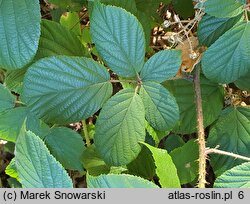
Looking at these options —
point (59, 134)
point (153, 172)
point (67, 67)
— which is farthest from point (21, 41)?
point (153, 172)

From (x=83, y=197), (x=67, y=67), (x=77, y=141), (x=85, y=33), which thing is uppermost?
(x=85, y=33)

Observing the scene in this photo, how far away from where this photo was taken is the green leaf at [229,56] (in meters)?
1.20

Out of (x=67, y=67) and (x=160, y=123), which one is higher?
(x=67, y=67)

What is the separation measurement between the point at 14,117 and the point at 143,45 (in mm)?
383

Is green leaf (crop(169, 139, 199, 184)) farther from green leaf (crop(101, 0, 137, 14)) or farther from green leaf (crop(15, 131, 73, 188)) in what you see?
green leaf (crop(15, 131, 73, 188))

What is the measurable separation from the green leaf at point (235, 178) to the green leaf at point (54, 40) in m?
0.53

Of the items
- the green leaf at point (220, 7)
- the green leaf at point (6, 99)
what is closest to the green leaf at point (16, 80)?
the green leaf at point (6, 99)

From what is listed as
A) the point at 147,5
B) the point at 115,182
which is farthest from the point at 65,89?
the point at 147,5

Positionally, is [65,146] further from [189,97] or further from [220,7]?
[220,7]

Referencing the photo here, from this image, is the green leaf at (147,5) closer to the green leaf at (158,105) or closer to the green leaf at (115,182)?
the green leaf at (158,105)

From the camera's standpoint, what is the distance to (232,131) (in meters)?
1.40

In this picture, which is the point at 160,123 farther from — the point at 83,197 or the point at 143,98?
the point at 83,197

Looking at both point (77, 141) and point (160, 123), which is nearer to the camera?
point (160, 123)

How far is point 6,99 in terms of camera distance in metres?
1.33
